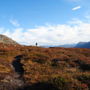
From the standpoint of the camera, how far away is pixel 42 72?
29953 millimetres

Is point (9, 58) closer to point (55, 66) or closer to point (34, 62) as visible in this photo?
point (34, 62)

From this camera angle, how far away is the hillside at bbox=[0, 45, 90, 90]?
2341cm

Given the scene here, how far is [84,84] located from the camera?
23578 mm

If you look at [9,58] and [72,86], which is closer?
[72,86]

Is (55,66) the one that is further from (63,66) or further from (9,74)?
(9,74)

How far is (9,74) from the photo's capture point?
93.2 ft

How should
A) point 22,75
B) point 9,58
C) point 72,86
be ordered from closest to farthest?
point 72,86, point 22,75, point 9,58

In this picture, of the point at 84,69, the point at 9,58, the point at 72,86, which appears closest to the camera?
the point at 72,86

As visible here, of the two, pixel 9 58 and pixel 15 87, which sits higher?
pixel 9 58

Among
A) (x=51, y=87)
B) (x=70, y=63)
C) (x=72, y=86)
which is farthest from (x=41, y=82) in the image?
(x=70, y=63)

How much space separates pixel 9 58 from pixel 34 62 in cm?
544

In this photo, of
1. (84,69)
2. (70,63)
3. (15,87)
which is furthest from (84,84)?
(70,63)

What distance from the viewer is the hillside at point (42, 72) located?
23.4 meters

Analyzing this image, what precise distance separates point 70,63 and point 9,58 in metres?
11.1
